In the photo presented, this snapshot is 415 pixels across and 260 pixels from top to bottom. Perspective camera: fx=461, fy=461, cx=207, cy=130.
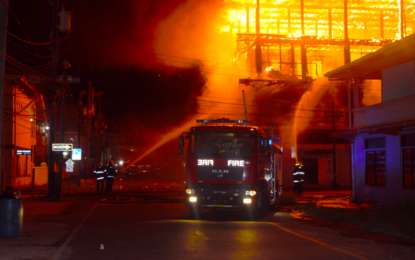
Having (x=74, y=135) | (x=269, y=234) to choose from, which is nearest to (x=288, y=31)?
(x=269, y=234)

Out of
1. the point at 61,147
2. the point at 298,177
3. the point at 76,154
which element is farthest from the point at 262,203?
the point at 76,154

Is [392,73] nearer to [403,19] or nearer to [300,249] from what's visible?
[403,19]

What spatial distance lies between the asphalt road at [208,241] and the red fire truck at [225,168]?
2.00 ft

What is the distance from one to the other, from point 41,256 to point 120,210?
28.2ft

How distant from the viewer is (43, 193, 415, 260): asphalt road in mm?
8258

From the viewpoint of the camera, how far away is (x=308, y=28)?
1113 inches

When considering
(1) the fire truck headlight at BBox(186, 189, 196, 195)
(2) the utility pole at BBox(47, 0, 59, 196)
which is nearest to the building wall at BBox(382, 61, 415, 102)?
(1) the fire truck headlight at BBox(186, 189, 196, 195)

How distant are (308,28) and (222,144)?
1679cm

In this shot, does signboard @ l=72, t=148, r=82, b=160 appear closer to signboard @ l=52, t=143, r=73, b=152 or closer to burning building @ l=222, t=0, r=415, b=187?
signboard @ l=52, t=143, r=73, b=152

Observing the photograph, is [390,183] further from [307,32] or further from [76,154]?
[76,154]

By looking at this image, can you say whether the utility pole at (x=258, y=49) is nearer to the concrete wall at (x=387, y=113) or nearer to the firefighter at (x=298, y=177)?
the firefighter at (x=298, y=177)

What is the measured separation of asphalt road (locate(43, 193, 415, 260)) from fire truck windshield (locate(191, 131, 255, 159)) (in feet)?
6.50

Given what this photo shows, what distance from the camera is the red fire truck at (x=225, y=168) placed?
1365 cm

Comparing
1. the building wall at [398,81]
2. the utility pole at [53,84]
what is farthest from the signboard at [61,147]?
the building wall at [398,81]
